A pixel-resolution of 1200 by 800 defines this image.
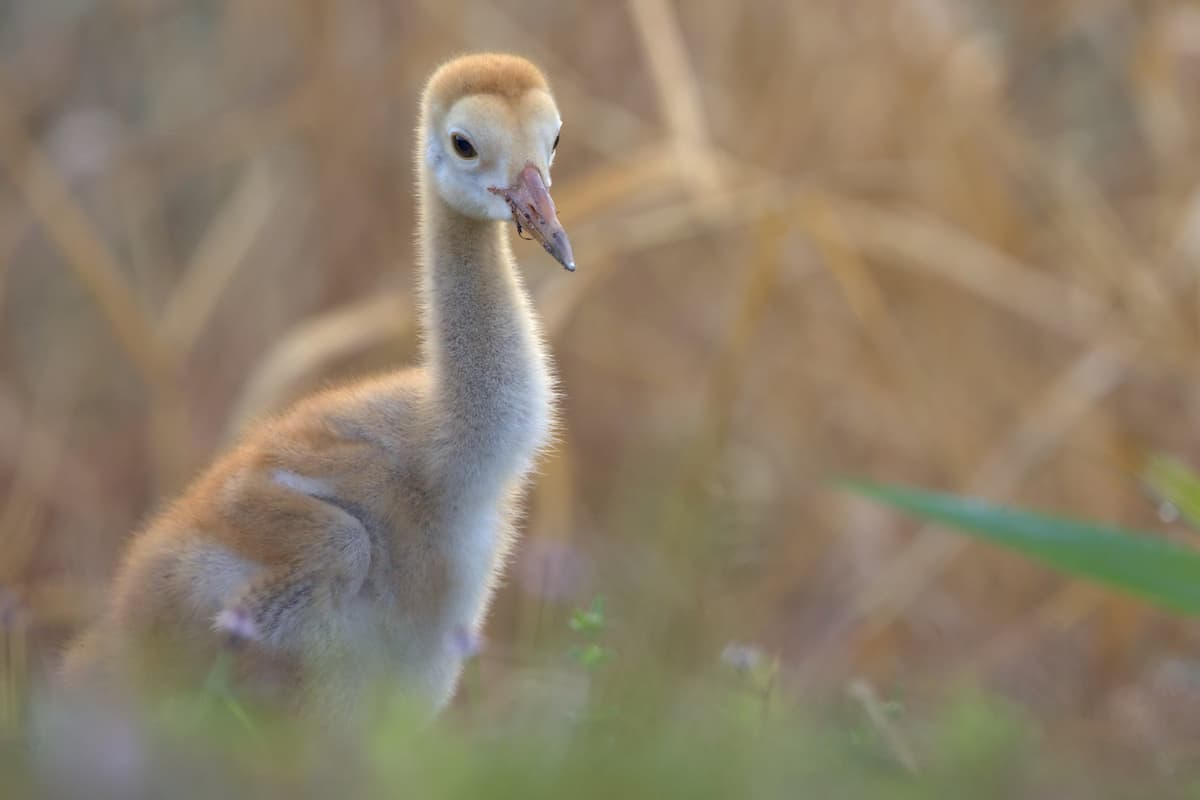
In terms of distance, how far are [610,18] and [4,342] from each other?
8.61 ft

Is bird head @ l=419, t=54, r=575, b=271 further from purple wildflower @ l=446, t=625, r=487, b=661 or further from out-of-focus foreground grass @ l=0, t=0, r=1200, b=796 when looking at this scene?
out-of-focus foreground grass @ l=0, t=0, r=1200, b=796

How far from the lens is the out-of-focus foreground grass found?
16.0 ft

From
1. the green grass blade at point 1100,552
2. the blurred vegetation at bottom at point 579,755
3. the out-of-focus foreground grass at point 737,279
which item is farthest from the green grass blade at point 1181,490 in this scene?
the out-of-focus foreground grass at point 737,279

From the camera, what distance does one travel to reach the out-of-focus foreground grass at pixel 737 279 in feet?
16.0

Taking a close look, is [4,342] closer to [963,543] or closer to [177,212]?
[177,212]

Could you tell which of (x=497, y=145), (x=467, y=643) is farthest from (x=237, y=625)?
(x=497, y=145)

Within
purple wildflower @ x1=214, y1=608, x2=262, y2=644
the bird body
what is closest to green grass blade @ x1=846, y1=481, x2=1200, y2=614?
the bird body

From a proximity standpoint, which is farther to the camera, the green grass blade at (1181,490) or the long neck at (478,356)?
the long neck at (478,356)

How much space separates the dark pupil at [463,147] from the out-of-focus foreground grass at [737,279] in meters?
1.45

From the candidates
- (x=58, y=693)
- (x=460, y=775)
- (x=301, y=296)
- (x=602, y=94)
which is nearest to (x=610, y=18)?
(x=602, y=94)

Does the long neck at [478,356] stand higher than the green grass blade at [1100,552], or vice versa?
the green grass blade at [1100,552]

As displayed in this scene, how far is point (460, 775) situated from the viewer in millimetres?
1394

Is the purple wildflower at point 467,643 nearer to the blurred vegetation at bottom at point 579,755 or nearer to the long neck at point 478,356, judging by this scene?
the blurred vegetation at bottom at point 579,755

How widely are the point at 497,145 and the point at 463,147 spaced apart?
0.08m
